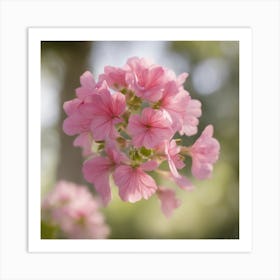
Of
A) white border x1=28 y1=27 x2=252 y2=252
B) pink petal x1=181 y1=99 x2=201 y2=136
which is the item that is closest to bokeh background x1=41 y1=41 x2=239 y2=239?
white border x1=28 y1=27 x2=252 y2=252

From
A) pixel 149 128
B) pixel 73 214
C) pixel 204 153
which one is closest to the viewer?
pixel 149 128

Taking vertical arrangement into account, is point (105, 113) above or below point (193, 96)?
below

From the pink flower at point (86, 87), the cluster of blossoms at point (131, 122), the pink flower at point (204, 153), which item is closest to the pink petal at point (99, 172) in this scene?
the cluster of blossoms at point (131, 122)

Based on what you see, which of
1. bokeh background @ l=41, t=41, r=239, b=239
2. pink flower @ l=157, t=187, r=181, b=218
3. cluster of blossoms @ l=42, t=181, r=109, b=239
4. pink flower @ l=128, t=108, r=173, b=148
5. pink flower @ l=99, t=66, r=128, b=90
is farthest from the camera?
bokeh background @ l=41, t=41, r=239, b=239

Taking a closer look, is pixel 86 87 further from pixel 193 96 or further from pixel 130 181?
pixel 193 96

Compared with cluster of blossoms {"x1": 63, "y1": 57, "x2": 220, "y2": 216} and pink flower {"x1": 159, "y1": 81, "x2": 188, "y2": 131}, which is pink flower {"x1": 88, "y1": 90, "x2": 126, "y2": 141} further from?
pink flower {"x1": 159, "y1": 81, "x2": 188, "y2": 131}

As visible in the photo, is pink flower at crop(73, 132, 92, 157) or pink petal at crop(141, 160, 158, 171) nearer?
pink petal at crop(141, 160, 158, 171)

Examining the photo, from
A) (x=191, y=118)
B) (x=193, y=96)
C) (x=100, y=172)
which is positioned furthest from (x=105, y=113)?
(x=193, y=96)
